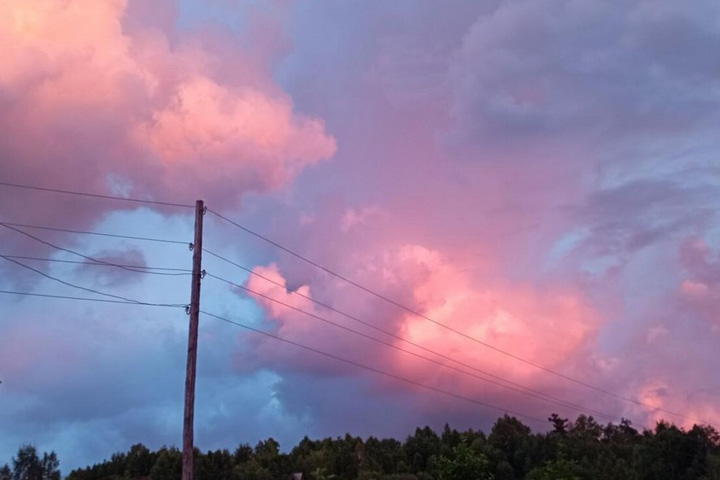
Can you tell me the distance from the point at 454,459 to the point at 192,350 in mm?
50745

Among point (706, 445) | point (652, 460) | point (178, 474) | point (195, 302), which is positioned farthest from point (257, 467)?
point (195, 302)

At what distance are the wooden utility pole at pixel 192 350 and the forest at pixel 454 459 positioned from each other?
42997 mm

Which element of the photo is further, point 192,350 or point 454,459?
point 454,459

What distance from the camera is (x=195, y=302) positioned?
3080 cm

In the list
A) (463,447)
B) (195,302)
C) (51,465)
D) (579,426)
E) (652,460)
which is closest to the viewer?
(195,302)

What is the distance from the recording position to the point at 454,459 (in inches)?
2982

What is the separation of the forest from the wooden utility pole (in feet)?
141

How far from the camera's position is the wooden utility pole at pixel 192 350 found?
29047mm

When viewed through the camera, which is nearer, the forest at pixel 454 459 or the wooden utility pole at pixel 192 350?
the wooden utility pole at pixel 192 350

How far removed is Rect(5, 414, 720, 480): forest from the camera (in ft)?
241

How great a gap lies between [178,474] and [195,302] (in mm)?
57179

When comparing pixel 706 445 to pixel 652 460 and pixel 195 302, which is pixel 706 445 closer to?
pixel 652 460

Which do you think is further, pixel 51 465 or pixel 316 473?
pixel 51 465

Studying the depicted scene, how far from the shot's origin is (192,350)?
3002 cm
